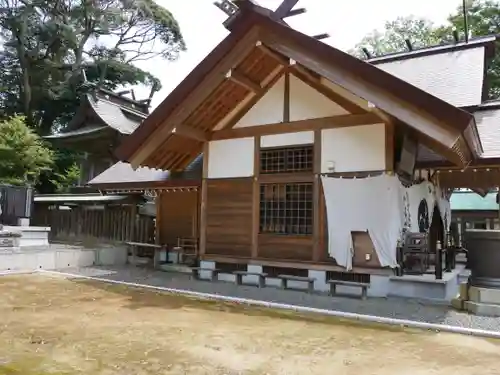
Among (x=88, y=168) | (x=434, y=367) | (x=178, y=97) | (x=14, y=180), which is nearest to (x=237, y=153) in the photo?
(x=178, y=97)

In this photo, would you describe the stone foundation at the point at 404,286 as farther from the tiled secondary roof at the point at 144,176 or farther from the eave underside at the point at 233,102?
the tiled secondary roof at the point at 144,176

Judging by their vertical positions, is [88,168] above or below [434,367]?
above

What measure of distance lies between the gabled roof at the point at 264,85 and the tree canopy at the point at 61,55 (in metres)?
18.1

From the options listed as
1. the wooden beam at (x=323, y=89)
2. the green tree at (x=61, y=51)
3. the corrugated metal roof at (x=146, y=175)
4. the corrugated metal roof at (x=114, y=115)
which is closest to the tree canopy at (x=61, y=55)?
the green tree at (x=61, y=51)

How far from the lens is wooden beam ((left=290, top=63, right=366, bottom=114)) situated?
26.2ft

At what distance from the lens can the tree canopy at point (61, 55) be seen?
91.3 feet

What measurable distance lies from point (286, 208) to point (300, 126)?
67.6 inches

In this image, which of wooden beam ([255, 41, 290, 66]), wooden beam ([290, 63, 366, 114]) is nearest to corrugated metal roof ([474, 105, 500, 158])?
wooden beam ([290, 63, 366, 114])

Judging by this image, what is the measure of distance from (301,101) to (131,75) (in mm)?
26244

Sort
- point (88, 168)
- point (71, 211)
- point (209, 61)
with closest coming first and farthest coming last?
point (209, 61), point (71, 211), point (88, 168)

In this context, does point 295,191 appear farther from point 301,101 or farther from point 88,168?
point 88,168

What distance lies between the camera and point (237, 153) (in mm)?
9266

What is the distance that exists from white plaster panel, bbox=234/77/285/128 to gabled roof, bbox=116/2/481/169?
12.1 inches

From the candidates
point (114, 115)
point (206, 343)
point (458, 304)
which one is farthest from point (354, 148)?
point (114, 115)
